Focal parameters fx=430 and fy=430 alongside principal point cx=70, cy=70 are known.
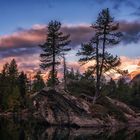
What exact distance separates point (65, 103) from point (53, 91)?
8.69 ft

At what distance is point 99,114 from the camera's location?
211 feet

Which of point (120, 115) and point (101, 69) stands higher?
point (101, 69)

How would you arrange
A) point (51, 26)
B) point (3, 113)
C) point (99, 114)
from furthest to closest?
point (3, 113), point (51, 26), point (99, 114)

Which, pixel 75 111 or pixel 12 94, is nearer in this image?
pixel 75 111

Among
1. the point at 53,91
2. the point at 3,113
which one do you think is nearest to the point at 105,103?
the point at 53,91

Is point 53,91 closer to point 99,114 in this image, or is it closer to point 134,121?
→ point 99,114

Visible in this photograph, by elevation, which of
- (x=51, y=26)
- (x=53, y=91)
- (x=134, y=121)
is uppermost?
(x=51, y=26)

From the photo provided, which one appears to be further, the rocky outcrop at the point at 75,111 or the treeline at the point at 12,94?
the treeline at the point at 12,94

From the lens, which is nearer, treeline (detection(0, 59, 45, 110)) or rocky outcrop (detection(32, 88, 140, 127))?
rocky outcrop (detection(32, 88, 140, 127))

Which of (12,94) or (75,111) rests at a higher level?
(12,94)

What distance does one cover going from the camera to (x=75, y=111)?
64438mm

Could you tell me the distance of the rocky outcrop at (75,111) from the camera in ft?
210

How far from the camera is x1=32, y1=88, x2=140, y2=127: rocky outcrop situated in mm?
64125

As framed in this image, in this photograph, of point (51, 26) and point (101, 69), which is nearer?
point (101, 69)
